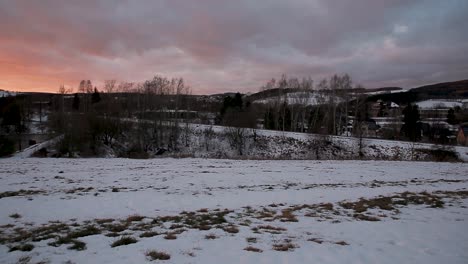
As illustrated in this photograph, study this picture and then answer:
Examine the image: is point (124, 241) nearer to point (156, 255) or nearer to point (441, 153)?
point (156, 255)

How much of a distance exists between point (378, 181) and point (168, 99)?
52.9 metres

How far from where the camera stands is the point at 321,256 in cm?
579

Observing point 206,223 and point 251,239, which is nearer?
point 251,239

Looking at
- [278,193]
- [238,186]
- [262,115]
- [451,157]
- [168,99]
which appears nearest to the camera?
[278,193]

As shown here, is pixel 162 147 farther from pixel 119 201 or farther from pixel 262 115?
pixel 119 201

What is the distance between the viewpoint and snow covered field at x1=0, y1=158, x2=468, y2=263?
5836 millimetres

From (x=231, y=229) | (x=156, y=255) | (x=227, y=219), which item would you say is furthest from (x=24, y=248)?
(x=227, y=219)

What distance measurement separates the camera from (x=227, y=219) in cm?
887

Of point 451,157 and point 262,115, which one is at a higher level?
point 262,115

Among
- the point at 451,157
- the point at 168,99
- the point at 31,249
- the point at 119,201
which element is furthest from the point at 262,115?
the point at 31,249

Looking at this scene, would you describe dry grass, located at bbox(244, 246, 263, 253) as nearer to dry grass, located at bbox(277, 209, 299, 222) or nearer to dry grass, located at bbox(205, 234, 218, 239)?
dry grass, located at bbox(205, 234, 218, 239)

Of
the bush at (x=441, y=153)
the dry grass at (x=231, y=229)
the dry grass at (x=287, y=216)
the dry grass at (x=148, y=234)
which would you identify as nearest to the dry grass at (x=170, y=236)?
the dry grass at (x=148, y=234)

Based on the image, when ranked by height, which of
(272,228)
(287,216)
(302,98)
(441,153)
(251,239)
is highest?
(302,98)

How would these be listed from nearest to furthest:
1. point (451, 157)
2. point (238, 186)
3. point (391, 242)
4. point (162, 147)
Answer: point (391, 242), point (238, 186), point (451, 157), point (162, 147)
